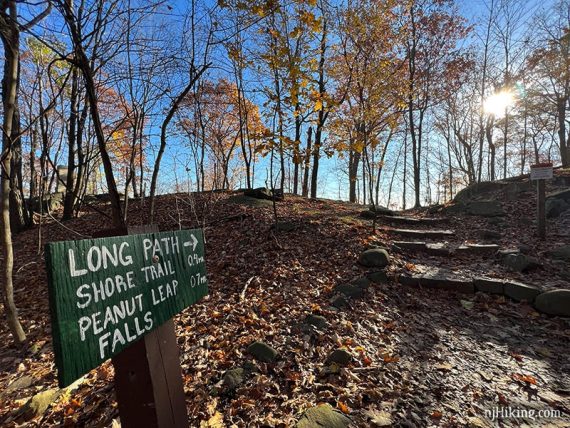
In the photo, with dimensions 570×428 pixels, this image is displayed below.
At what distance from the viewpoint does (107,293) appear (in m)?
1.20

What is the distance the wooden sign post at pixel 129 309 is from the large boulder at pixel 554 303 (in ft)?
16.4

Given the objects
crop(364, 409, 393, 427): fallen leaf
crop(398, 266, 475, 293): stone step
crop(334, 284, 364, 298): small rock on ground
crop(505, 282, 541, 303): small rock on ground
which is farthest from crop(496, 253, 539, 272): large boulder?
crop(364, 409, 393, 427): fallen leaf

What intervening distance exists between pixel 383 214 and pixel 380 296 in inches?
213

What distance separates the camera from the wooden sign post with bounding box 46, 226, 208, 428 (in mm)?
1021

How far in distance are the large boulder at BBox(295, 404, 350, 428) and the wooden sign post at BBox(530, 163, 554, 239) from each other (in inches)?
274

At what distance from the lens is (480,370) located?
3197 mm

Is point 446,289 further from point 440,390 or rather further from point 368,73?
point 368,73

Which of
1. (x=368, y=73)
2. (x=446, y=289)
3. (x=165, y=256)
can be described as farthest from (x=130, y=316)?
(x=368, y=73)

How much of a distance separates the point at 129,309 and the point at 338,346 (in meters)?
2.85

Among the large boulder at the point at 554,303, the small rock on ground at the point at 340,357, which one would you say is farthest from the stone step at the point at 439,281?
the small rock on ground at the point at 340,357

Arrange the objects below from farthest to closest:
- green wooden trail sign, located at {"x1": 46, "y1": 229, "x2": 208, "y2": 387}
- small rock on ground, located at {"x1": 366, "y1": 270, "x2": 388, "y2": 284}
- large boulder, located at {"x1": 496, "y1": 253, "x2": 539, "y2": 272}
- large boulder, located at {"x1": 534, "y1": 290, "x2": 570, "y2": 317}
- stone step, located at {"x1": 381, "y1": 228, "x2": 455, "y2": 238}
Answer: stone step, located at {"x1": 381, "y1": 228, "x2": 455, "y2": 238}, large boulder, located at {"x1": 496, "y1": 253, "x2": 539, "y2": 272}, small rock on ground, located at {"x1": 366, "y1": 270, "x2": 388, "y2": 284}, large boulder, located at {"x1": 534, "y1": 290, "x2": 570, "y2": 317}, green wooden trail sign, located at {"x1": 46, "y1": 229, "x2": 208, "y2": 387}

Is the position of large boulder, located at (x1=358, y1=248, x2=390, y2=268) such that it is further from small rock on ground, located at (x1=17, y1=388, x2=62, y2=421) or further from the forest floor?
small rock on ground, located at (x1=17, y1=388, x2=62, y2=421)

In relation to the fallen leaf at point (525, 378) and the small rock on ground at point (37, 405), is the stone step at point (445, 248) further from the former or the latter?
the small rock on ground at point (37, 405)

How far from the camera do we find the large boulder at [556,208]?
802 centimetres
